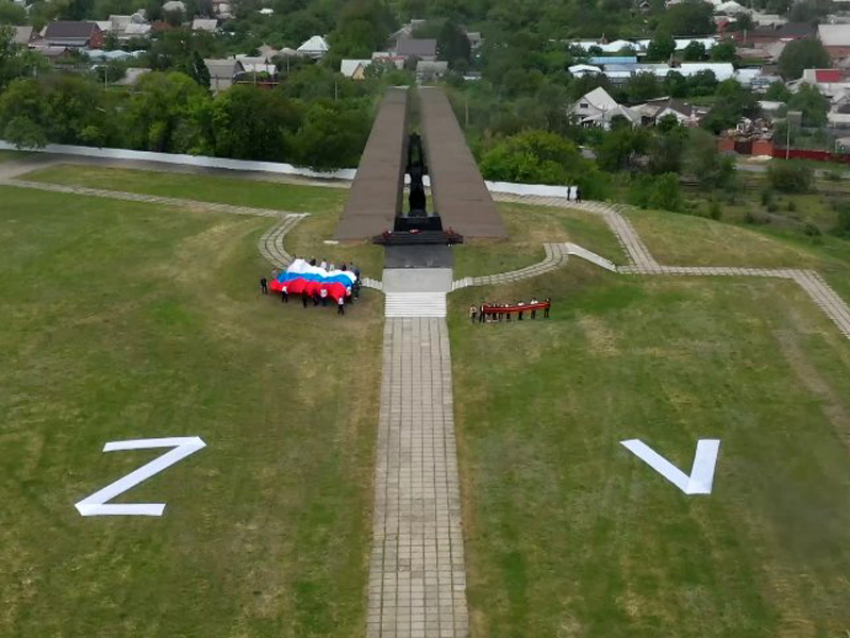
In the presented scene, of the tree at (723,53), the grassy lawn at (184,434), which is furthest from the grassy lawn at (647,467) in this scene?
the tree at (723,53)

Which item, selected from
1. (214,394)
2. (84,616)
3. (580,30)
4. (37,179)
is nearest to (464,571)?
(84,616)

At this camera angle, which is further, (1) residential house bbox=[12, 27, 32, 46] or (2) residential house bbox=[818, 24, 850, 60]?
(1) residential house bbox=[12, 27, 32, 46]

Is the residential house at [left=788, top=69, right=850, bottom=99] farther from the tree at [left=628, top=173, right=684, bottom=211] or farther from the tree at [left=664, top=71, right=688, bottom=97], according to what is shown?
the tree at [left=628, top=173, right=684, bottom=211]

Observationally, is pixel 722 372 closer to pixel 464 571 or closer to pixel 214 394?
pixel 464 571

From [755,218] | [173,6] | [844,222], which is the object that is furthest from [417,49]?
[844,222]

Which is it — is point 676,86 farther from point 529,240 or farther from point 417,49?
point 529,240

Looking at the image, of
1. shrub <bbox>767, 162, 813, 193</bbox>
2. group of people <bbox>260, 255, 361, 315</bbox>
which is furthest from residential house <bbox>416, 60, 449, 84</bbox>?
group of people <bbox>260, 255, 361, 315</bbox>

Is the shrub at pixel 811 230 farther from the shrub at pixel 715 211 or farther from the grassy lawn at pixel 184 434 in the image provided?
the grassy lawn at pixel 184 434
